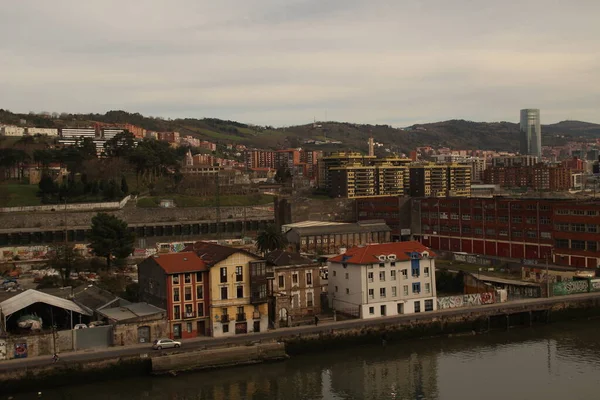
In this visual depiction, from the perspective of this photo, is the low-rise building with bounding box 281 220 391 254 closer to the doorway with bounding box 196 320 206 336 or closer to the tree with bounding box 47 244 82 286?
the tree with bounding box 47 244 82 286

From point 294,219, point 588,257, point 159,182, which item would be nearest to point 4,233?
point 159,182

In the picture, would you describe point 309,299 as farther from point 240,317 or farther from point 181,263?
point 181,263

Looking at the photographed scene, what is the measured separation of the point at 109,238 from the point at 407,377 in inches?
902

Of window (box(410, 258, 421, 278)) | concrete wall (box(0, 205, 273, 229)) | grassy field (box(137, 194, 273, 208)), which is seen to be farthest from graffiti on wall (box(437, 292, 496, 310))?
grassy field (box(137, 194, 273, 208))

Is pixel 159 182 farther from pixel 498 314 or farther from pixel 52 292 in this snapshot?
pixel 498 314

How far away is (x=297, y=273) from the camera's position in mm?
30422

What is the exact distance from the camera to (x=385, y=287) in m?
30.9

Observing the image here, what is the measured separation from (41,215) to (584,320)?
46615 millimetres

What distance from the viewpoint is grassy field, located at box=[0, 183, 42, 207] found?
64562 millimetres

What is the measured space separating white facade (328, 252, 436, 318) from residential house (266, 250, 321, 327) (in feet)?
4.73

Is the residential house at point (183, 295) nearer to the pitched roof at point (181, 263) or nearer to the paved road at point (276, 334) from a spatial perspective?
the pitched roof at point (181, 263)

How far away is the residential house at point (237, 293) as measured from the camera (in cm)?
2761

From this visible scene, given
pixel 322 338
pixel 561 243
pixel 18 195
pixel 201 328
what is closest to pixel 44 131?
pixel 18 195

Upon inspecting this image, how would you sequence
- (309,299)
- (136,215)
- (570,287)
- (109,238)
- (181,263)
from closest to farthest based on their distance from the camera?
(181,263)
(309,299)
(570,287)
(109,238)
(136,215)
